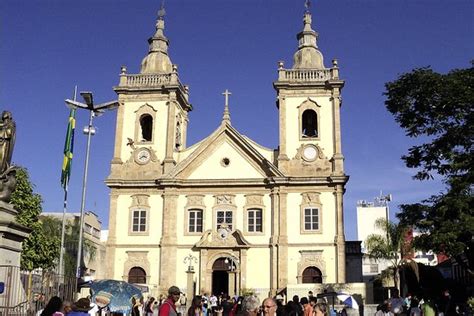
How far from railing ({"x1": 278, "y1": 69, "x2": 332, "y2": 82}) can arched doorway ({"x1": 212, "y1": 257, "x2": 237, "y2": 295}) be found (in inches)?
475

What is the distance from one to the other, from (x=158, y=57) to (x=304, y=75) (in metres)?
10.1

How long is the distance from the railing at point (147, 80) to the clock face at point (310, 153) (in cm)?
957

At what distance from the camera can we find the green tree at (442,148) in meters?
20.6

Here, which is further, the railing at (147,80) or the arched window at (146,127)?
the arched window at (146,127)

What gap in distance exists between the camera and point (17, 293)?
1162cm

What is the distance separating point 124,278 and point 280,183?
1109 cm

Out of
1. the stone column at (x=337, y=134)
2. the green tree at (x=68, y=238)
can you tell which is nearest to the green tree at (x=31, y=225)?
the green tree at (x=68, y=238)

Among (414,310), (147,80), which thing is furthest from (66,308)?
(147,80)

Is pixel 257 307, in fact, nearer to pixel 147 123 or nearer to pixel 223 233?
pixel 223 233

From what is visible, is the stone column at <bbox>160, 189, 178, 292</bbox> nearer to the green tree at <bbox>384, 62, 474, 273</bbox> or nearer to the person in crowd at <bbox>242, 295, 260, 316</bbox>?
the green tree at <bbox>384, 62, 474, 273</bbox>

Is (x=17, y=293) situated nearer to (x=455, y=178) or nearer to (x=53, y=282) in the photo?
(x=53, y=282)

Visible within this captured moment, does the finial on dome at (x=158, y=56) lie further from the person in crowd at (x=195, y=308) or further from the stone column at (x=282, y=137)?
the person in crowd at (x=195, y=308)

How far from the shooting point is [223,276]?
37312 mm

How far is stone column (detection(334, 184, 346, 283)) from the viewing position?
114 ft
